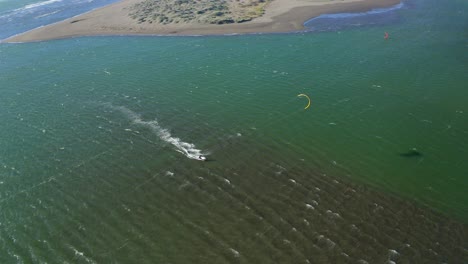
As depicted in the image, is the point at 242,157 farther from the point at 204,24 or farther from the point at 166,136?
the point at 204,24

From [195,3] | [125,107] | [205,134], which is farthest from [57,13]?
[205,134]

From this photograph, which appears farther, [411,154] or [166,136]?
[166,136]

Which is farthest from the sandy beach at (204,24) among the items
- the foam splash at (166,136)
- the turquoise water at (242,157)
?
the foam splash at (166,136)

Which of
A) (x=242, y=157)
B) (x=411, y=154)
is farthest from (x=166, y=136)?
(x=411, y=154)

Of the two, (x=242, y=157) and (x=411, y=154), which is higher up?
(x=242, y=157)

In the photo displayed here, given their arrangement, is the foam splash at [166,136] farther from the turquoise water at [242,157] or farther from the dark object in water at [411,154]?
the dark object in water at [411,154]

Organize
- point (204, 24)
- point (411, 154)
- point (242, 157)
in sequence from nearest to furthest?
point (411, 154) → point (242, 157) → point (204, 24)

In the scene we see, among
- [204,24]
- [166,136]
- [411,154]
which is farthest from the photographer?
[204,24]

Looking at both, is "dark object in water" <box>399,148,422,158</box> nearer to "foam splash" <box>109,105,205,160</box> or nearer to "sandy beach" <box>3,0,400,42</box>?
"foam splash" <box>109,105,205,160</box>
